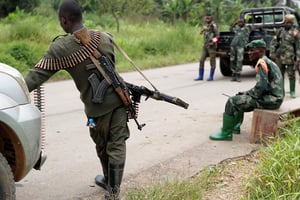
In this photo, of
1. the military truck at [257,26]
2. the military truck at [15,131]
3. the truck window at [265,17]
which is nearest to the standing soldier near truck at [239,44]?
the military truck at [257,26]

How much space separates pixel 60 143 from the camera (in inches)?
222

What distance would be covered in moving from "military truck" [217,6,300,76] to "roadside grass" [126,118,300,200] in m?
7.33

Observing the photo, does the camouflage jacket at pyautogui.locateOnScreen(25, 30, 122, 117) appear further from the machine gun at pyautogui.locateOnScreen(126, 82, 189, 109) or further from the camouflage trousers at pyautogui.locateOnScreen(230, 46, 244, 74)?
the camouflage trousers at pyautogui.locateOnScreen(230, 46, 244, 74)

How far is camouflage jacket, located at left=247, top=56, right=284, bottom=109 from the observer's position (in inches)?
215

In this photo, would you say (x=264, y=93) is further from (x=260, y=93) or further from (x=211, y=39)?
(x=211, y=39)

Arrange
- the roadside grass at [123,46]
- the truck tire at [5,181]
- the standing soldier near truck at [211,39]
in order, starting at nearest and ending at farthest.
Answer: the truck tire at [5,181]
the standing soldier near truck at [211,39]
the roadside grass at [123,46]

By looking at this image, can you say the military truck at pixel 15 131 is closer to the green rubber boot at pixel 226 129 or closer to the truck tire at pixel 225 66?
the green rubber boot at pixel 226 129

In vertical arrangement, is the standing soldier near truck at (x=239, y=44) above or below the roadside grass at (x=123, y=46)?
above

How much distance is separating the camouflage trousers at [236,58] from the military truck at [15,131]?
8419 millimetres

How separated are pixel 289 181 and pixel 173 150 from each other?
2.04 meters

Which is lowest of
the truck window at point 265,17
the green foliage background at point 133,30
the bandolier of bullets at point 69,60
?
the green foliage background at point 133,30

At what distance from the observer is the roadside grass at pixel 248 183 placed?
3578mm

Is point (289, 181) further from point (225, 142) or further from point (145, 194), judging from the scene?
point (225, 142)

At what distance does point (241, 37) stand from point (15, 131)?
876cm
